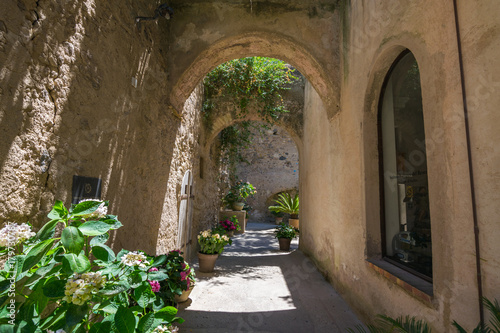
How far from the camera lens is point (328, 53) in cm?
359

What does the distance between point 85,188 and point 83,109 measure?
561 mm

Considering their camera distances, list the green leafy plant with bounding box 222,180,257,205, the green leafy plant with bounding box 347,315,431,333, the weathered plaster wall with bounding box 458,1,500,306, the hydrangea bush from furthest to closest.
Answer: the green leafy plant with bounding box 222,180,257,205 < the green leafy plant with bounding box 347,315,431,333 < the weathered plaster wall with bounding box 458,1,500,306 < the hydrangea bush

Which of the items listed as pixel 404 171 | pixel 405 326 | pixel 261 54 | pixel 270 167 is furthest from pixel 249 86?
pixel 270 167

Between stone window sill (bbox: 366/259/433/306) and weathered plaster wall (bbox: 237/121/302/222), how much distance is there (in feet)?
36.3

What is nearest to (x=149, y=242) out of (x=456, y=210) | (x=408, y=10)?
(x=456, y=210)

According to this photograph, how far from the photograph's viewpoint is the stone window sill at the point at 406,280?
1.72 meters

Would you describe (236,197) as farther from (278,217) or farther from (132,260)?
(132,260)

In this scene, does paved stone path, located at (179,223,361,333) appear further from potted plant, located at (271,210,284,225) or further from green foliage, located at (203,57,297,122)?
potted plant, located at (271,210,284,225)

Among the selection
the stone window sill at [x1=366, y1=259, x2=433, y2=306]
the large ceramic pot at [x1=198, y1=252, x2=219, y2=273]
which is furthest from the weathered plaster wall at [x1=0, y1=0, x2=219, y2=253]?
the stone window sill at [x1=366, y1=259, x2=433, y2=306]

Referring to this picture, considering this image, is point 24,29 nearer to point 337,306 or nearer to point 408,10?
point 408,10

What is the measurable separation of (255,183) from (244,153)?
1.71 metres

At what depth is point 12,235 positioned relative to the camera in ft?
3.08

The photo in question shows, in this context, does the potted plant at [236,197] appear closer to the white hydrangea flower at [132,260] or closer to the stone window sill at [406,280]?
the stone window sill at [406,280]

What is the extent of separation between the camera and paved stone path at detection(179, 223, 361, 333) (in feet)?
8.54
